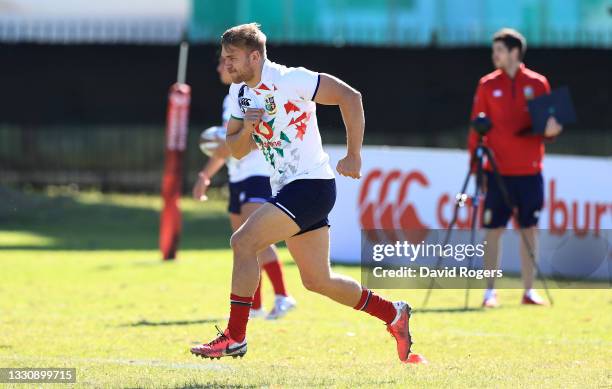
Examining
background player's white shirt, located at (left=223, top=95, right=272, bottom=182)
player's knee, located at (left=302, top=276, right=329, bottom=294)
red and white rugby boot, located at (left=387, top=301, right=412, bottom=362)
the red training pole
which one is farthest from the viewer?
the red training pole

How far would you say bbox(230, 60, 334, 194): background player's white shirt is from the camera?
8.55m

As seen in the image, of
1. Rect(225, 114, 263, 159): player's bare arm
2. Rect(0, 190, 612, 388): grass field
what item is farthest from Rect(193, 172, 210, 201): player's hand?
Rect(225, 114, 263, 159): player's bare arm

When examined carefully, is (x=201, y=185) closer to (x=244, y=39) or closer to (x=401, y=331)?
(x=401, y=331)

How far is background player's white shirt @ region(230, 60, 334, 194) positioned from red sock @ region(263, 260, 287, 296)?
11.7 feet

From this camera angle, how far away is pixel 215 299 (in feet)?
44.4

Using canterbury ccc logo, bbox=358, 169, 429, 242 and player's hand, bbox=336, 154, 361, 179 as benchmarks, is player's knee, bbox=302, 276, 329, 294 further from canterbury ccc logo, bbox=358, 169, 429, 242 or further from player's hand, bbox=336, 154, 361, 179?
canterbury ccc logo, bbox=358, 169, 429, 242

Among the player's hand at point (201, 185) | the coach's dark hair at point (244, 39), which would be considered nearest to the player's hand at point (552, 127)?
the player's hand at point (201, 185)

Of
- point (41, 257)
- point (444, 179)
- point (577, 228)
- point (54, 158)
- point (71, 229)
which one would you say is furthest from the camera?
point (54, 158)

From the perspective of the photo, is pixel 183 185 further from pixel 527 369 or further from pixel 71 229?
pixel 527 369

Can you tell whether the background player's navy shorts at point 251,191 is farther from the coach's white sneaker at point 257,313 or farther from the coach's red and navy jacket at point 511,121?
the coach's red and navy jacket at point 511,121

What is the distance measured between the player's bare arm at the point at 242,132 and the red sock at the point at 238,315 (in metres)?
0.88

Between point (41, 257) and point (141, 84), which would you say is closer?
point (41, 257)

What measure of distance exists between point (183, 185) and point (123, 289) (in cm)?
1196

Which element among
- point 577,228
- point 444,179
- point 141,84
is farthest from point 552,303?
point 141,84
